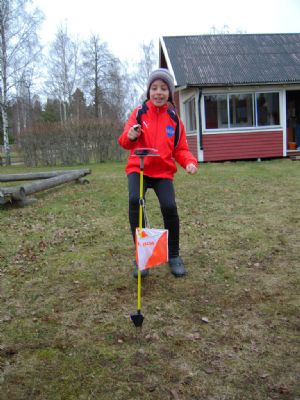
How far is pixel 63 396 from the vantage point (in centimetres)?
234

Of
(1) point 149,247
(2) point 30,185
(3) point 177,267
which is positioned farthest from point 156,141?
(2) point 30,185

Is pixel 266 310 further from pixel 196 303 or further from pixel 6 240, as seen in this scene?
pixel 6 240

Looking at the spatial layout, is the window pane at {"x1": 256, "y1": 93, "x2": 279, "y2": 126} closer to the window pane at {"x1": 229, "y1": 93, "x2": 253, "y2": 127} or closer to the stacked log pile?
the window pane at {"x1": 229, "y1": 93, "x2": 253, "y2": 127}

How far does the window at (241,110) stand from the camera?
1633 cm

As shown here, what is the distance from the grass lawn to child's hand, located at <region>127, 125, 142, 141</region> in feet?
4.44

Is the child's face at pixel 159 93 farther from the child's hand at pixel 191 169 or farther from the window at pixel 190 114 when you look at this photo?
the window at pixel 190 114

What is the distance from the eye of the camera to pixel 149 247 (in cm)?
342

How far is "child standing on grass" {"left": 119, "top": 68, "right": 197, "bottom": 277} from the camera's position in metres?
3.79

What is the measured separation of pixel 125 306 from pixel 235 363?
43.3 inches

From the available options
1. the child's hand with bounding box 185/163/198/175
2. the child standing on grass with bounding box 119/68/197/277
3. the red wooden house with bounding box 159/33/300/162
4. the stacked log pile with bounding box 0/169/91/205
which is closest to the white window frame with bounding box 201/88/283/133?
the red wooden house with bounding box 159/33/300/162

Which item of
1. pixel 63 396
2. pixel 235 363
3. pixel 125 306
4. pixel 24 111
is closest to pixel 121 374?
pixel 63 396

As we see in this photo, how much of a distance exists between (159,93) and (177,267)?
1661mm

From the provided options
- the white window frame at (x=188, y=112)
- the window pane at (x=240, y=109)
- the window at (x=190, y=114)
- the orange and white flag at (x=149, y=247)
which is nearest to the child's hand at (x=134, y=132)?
the orange and white flag at (x=149, y=247)

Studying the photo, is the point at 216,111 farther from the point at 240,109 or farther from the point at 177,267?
the point at 177,267
